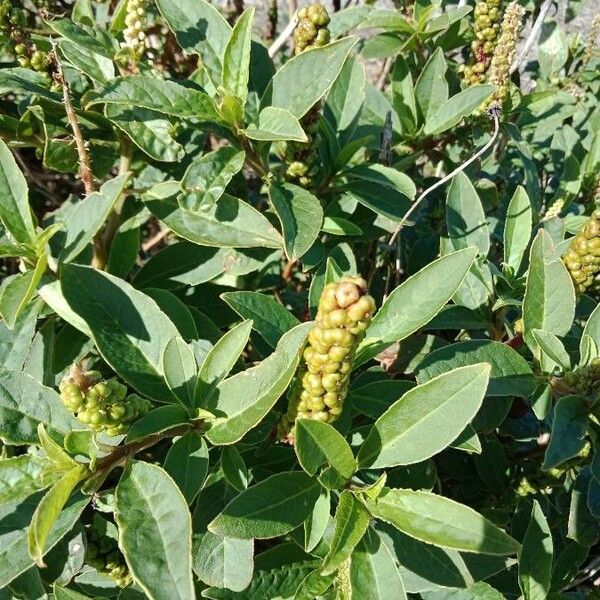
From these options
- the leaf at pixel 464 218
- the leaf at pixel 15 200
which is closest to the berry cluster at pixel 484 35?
the leaf at pixel 464 218

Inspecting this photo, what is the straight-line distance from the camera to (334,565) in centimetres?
115

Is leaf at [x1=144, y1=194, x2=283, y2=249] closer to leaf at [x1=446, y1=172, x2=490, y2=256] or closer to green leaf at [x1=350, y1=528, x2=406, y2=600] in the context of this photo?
leaf at [x1=446, y1=172, x2=490, y2=256]

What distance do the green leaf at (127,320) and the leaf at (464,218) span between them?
80cm

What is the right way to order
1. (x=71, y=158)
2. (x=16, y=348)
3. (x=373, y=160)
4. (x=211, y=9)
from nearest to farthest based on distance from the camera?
(x=16, y=348) → (x=211, y=9) → (x=71, y=158) → (x=373, y=160)

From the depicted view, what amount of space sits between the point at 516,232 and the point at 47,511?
1286 millimetres

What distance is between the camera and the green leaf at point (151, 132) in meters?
1.59

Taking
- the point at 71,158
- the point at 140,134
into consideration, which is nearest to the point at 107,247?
the point at 71,158

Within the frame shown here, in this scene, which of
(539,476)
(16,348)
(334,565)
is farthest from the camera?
(539,476)

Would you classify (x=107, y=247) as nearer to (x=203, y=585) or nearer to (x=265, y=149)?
(x=265, y=149)

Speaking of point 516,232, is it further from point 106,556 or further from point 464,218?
point 106,556

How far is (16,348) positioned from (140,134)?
576mm

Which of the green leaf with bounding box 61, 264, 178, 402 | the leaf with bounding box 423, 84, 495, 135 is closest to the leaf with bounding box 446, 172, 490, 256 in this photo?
the leaf with bounding box 423, 84, 495, 135

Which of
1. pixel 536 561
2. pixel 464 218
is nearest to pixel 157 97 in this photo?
pixel 464 218

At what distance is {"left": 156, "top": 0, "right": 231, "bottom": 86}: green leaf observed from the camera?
1.63 meters
